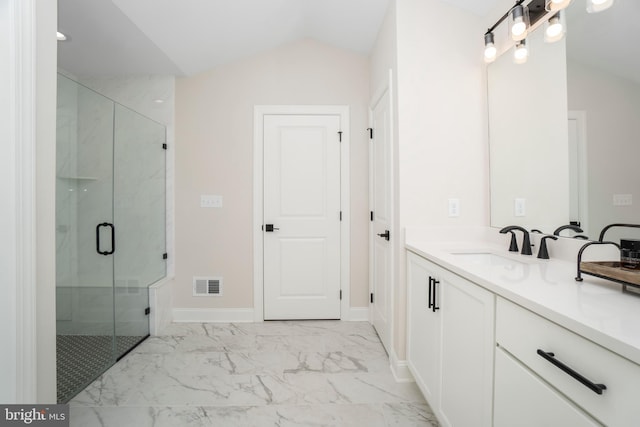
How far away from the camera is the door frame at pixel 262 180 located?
2838mm

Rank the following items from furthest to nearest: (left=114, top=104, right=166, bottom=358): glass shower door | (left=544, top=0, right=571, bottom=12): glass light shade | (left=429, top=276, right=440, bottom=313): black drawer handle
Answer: (left=114, top=104, right=166, bottom=358): glass shower door → (left=429, top=276, right=440, bottom=313): black drawer handle → (left=544, top=0, right=571, bottom=12): glass light shade

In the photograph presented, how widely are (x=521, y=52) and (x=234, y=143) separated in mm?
2308

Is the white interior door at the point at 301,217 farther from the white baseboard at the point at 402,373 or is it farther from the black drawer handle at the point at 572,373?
the black drawer handle at the point at 572,373

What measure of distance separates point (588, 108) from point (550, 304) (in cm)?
100

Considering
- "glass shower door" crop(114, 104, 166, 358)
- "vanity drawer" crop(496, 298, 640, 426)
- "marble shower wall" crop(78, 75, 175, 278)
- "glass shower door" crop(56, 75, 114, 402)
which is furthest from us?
"marble shower wall" crop(78, 75, 175, 278)

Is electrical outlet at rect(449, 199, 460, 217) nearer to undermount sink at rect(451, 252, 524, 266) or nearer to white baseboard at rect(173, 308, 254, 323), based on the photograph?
undermount sink at rect(451, 252, 524, 266)

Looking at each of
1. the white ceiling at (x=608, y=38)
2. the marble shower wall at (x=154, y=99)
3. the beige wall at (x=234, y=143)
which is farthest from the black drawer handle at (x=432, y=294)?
the marble shower wall at (x=154, y=99)

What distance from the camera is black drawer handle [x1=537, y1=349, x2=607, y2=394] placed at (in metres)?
0.59

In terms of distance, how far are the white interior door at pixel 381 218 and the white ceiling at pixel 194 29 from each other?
704 millimetres

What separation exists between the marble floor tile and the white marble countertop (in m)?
0.95

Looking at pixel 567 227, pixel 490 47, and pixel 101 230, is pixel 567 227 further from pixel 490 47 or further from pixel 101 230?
pixel 101 230

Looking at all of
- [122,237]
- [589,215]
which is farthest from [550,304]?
[122,237]

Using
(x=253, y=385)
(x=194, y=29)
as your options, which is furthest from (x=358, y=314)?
(x=194, y=29)

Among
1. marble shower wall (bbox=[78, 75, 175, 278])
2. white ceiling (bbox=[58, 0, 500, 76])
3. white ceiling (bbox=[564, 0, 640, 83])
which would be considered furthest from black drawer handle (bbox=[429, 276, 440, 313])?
marble shower wall (bbox=[78, 75, 175, 278])
